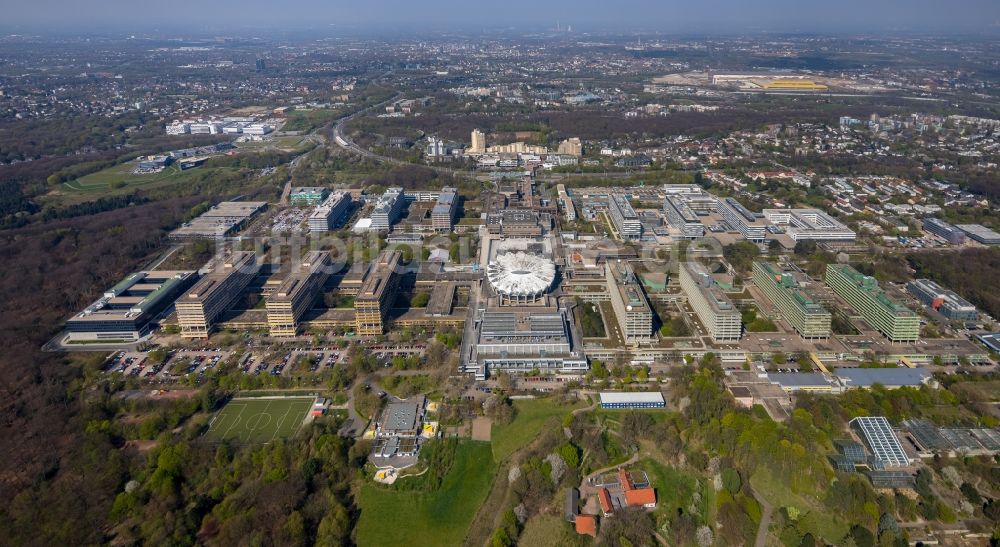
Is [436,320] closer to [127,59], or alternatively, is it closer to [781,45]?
[127,59]

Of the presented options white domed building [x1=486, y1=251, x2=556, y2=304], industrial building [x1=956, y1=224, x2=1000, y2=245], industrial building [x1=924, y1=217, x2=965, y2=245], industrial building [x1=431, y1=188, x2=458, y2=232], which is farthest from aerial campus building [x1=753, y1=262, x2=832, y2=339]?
industrial building [x1=431, y1=188, x2=458, y2=232]

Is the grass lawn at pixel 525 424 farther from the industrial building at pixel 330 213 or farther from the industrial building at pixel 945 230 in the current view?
the industrial building at pixel 945 230

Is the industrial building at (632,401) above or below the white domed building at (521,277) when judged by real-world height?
below

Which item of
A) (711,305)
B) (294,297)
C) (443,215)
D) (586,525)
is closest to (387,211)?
(443,215)

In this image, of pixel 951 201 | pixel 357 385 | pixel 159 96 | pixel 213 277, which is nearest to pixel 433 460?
pixel 357 385

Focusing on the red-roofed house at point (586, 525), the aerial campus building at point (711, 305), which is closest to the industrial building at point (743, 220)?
the aerial campus building at point (711, 305)

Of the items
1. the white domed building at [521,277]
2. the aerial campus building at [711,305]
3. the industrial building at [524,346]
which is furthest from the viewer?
the white domed building at [521,277]

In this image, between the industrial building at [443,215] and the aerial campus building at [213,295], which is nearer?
the aerial campus building at [213,295]
